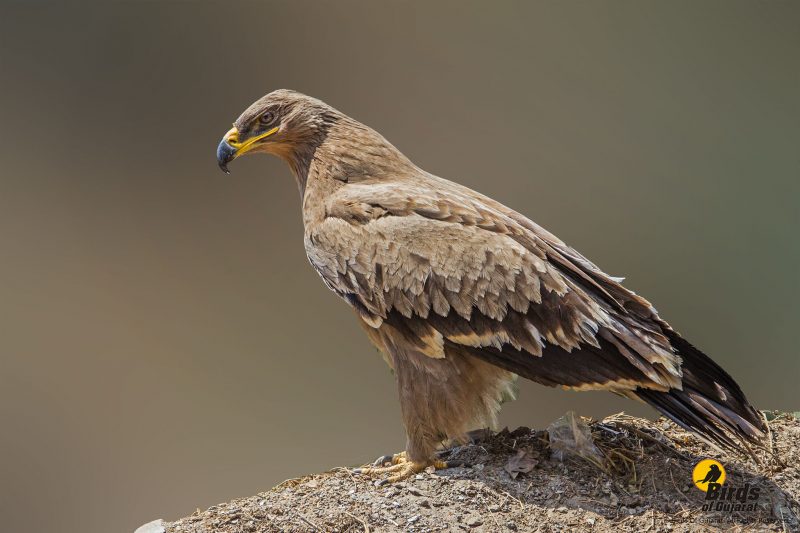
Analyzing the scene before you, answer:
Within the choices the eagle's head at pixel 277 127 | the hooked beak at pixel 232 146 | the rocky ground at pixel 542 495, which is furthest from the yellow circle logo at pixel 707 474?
the hooked beak at pixel 232 146

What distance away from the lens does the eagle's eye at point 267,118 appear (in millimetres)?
3311

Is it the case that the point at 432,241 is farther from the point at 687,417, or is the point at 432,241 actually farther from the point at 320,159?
the point at 687,417

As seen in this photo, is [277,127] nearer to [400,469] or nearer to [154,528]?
[400,469]

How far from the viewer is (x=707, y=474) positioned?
2713mm

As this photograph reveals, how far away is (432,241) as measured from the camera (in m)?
2.84

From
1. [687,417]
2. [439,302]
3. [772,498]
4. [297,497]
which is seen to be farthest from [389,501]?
[772,498]

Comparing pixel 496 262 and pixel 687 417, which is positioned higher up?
pixel 496 262

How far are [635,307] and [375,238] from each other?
1.04 metres

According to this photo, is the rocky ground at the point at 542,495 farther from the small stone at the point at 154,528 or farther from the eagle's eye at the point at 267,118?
the eagle's eye at the point at 267,118

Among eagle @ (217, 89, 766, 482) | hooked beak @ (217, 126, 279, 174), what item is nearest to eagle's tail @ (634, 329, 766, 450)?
eagle @ (217, 89, 766, 482)

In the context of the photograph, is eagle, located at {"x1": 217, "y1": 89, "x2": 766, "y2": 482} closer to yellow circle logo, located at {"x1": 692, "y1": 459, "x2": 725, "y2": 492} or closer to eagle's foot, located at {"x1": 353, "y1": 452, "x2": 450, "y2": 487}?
eagle's foot, located at {"x1": 353, "y1": 452, "x2": 450, "y2": 487}

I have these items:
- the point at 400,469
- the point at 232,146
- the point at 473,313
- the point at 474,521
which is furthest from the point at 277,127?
the point at 474,521

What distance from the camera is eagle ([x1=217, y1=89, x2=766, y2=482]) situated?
267 centimetres

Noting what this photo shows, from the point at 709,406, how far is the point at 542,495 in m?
0.66
